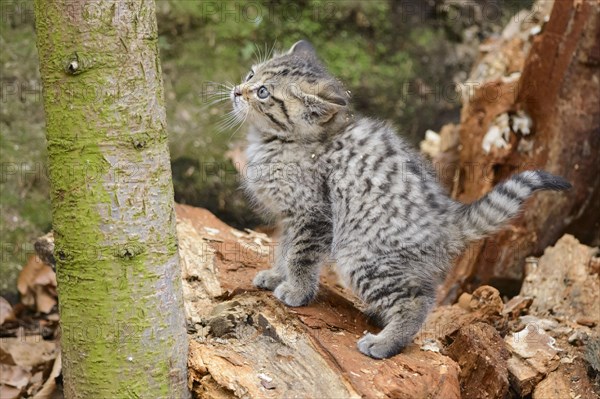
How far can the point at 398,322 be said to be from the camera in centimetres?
362

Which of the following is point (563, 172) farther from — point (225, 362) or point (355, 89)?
point (225, 362)

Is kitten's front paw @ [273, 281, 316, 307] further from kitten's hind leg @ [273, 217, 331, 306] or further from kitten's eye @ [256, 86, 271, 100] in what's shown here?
kitten's eye @ [256, 86, 271, 100]

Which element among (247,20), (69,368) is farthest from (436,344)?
(247,20)

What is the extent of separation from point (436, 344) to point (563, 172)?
204 centimetres

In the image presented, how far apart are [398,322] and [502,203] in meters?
0.80

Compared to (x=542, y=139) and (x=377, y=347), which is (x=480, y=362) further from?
(x=542, y=139)

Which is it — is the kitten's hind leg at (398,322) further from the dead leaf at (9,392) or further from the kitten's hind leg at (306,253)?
the dead leaf at (9,392)

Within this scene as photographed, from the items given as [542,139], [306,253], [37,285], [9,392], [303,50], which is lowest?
[9,392]

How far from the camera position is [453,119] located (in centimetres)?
716

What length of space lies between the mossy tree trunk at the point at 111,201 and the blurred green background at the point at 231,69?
8.72 ft

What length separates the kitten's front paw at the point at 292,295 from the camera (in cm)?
387

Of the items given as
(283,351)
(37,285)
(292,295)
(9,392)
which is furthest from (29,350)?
(283,351)

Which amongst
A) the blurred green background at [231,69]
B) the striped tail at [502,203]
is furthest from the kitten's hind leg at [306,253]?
the blurred green background at [231,69]

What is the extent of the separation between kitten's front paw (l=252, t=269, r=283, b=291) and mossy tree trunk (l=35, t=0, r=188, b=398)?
80 cm
